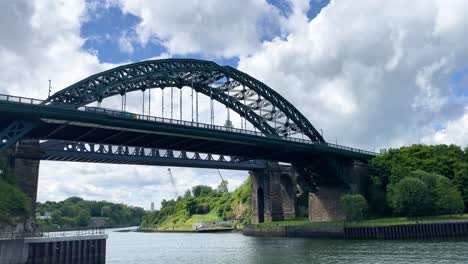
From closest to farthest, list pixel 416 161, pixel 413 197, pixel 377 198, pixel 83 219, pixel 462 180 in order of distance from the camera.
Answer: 1. pixel 413 197
2. pixel 462 180
3. pixel 416 161
4. pixel 377 198
5. pixel 83 219

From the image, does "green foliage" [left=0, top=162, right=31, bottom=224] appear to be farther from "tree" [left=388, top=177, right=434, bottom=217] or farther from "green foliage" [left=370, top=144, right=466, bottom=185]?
"green foliage" [left=370, top=144, right=466, bottom=185]

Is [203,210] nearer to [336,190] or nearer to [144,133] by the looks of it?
[336,190]

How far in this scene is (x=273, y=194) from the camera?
98125 millimetres

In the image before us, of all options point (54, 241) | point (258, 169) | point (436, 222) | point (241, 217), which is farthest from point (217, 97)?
point (241, 217)

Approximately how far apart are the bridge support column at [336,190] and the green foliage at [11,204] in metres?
52.8

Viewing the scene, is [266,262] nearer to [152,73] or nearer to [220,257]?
[220,257]

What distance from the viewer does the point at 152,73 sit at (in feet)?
208

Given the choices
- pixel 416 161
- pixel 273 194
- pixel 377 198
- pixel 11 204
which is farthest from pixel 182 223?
pixel 11 204

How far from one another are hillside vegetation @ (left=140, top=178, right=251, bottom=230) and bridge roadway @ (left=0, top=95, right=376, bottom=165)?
5285 cm

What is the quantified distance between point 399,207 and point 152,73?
42.0 meters

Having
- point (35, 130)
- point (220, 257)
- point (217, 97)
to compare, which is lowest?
point (220, 257)

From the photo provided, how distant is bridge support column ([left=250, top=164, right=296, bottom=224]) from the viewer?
9825 cm

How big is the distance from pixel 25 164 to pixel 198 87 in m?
32.1

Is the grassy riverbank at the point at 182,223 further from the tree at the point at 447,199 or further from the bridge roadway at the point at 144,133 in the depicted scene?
the tree at the point at 447,199
